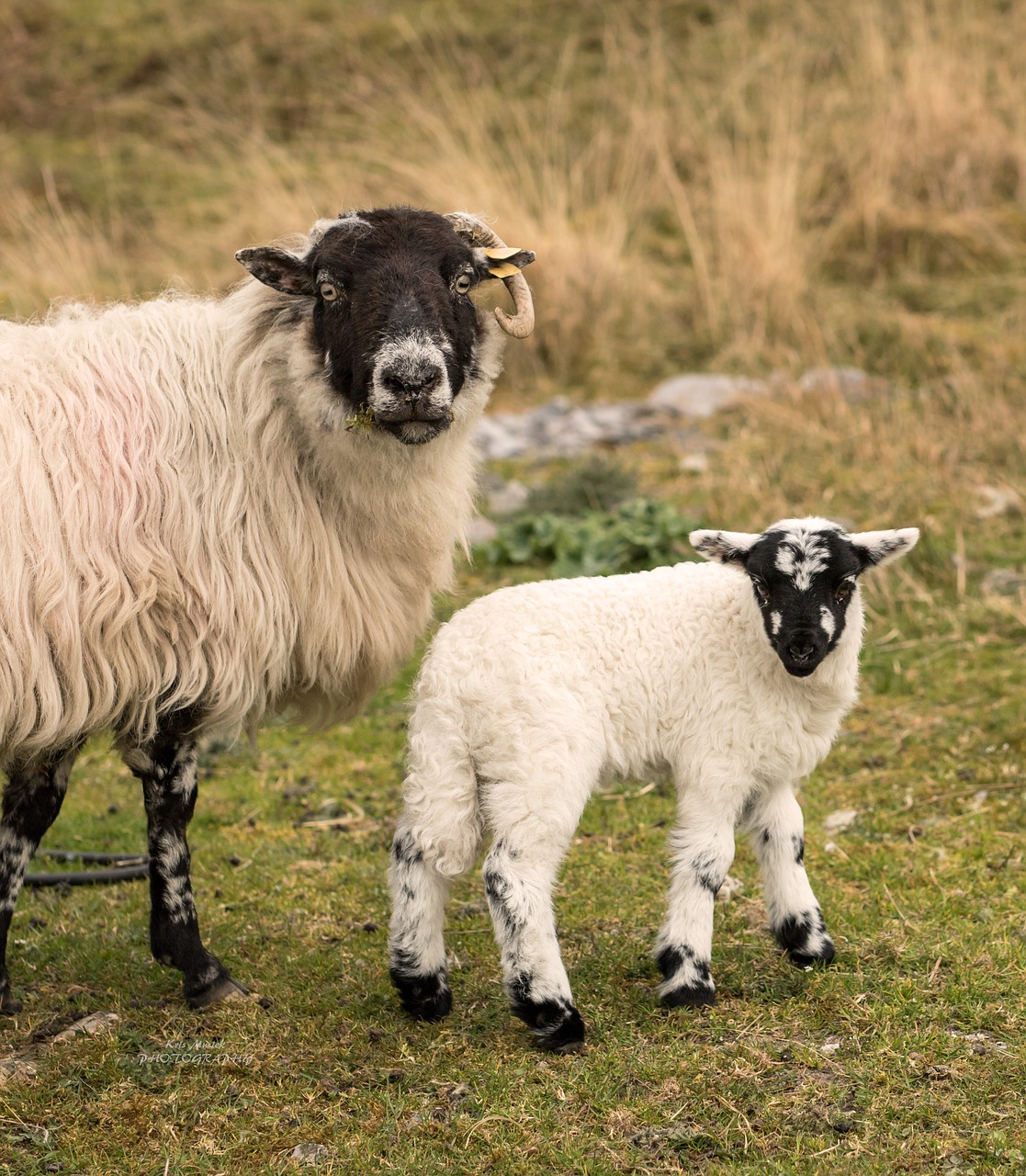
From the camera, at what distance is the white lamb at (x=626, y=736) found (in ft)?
13.6

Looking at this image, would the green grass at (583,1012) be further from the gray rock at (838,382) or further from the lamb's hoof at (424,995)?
the gray rock at (838,382)

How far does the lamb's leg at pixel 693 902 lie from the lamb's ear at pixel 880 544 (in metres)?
0.91

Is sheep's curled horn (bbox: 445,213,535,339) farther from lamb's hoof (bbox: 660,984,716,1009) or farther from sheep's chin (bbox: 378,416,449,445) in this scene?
lamb's hoof (bbox: 660,984,716,1009)

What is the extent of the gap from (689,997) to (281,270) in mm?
2766

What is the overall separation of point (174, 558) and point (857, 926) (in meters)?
2.70

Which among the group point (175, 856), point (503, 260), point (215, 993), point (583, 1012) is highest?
point (503, 260)

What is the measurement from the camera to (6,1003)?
483 centimetres

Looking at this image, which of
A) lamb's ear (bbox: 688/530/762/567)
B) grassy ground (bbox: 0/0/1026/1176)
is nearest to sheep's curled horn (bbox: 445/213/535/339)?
lamb's ear (bbox: 688/530/762/567)

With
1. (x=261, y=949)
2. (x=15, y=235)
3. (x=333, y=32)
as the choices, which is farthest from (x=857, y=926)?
(x=333, y=32)

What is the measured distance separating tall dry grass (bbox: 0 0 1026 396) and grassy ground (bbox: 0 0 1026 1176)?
6 cm

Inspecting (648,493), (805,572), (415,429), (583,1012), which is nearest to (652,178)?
(648,493)

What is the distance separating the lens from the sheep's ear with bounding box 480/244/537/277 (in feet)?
16.4

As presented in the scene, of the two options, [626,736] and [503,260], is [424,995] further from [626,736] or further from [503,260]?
[503,260]

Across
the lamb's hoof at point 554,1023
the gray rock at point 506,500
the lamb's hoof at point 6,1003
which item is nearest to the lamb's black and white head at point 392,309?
the lamb's hoof at point 554,1023
